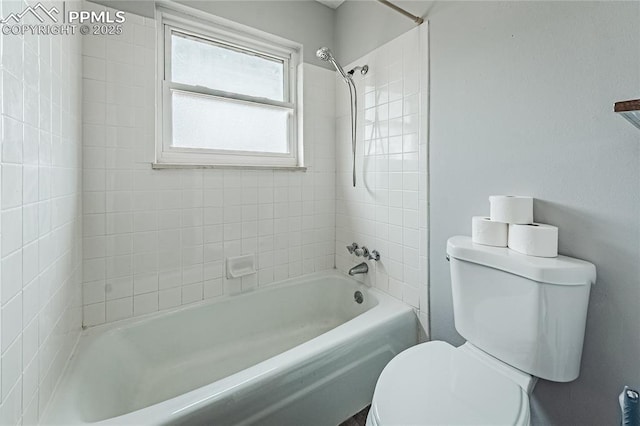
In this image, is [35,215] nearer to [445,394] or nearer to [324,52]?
[445,394]

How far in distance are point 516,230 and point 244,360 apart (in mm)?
1500

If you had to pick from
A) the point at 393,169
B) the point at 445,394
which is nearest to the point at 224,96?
the point at 393,169

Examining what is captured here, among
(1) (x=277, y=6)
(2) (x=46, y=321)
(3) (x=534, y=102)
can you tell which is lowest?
(2) (x=46, y=321)

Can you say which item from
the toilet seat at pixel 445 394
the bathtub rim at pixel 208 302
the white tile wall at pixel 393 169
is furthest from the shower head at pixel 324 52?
the toilet seat at pixel 445 394

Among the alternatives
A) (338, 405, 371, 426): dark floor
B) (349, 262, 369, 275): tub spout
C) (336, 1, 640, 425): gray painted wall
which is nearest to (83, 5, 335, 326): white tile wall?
(349, 262, 369, 275): tub spout

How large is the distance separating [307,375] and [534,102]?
4.46 ft

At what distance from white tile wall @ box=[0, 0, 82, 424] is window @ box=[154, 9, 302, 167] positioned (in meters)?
0.46

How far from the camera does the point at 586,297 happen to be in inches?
34.4

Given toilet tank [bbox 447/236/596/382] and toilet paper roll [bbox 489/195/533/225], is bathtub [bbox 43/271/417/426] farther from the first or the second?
toilet paper roll [bbox 489/195/533/225]

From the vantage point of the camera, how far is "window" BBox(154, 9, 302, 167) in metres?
1.54

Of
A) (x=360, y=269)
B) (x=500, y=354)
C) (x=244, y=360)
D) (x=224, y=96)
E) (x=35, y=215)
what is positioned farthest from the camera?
(x=360, y=269)

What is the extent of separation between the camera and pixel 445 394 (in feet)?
2.80

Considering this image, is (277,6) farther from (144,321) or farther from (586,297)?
(586,297)

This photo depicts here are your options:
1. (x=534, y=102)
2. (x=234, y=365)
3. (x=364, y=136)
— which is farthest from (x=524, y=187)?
(x=234, y=365)
